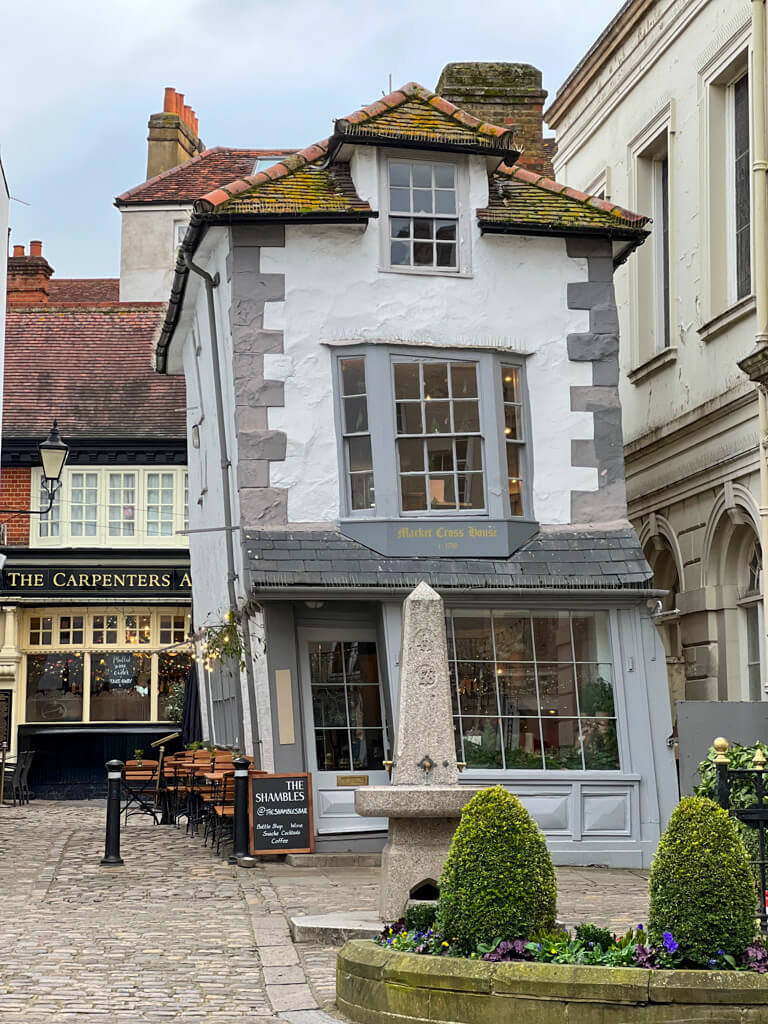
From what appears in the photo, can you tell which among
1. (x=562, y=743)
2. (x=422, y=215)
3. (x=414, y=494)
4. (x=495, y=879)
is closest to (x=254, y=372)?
(x=414, y=494)

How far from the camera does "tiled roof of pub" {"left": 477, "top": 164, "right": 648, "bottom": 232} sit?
1603 cm

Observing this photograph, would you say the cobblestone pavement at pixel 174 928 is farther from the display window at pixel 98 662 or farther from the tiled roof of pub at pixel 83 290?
the tiled roof of pub at pixel 83 290

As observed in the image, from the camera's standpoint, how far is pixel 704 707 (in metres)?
13.5

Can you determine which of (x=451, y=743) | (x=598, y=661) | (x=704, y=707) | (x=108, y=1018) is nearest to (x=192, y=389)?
(x=598, y=661)

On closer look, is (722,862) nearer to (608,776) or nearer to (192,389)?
(608,776)

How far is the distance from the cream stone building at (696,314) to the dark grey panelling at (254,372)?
4.80 metres

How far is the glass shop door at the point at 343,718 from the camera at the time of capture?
50.0ft

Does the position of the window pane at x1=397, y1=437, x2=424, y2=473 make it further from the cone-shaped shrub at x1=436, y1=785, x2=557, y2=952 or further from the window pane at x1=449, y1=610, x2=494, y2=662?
the cone-shaped shrub at x1=436, y1=785, x2=557, y2=952

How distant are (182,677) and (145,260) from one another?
9.39 m

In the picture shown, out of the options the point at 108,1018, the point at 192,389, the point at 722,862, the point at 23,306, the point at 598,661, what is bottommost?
the point at 108,1018

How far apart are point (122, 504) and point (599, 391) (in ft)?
41.8

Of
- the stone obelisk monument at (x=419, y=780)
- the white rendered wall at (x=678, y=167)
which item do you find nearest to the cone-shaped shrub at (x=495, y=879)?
the stone obelisk monument at (x=419, y=780)

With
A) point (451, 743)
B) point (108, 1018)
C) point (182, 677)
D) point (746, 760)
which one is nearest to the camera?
point (108, 1018)

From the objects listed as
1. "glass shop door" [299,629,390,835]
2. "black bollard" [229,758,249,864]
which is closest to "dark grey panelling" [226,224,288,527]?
"glass shop door" [299,629,390,835]
